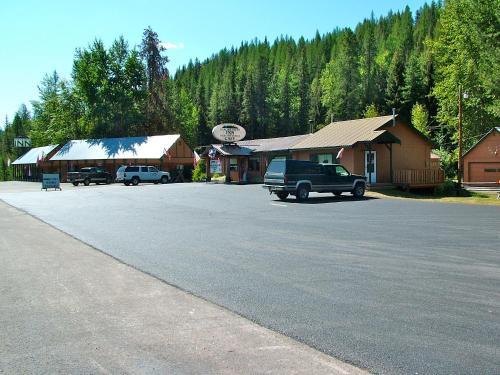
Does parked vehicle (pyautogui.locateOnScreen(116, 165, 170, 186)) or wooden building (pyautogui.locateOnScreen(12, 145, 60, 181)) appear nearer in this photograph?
parked vehicle (pyautogui.locateOnScreen(116, 165, 170, 186))

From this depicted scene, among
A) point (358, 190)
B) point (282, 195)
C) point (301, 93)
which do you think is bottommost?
point (282, 195)

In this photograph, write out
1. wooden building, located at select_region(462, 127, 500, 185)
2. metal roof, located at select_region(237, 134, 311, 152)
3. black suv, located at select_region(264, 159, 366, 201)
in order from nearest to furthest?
black suv, located at select_region(264, 159, 366, 201), metal roof, located at select_region(237, 134, 311, 152), wooden building, located at select_region(462, 127, 500, 185)

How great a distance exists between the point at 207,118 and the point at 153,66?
3160 centimetres

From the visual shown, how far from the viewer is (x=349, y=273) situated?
8484mm

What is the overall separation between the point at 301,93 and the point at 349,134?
233 ft

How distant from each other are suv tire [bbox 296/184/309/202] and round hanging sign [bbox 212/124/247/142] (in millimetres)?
23128

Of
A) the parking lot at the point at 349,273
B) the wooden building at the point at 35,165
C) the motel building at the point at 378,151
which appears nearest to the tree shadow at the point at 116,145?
the wooden building at the point at 35,165

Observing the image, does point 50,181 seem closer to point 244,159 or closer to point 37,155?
point 244,159

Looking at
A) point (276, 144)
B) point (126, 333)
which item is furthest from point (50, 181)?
point (126, 333)

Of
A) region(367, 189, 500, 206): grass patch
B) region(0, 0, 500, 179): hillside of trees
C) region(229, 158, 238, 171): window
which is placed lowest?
region(367, 189, 500, 206): grass patch

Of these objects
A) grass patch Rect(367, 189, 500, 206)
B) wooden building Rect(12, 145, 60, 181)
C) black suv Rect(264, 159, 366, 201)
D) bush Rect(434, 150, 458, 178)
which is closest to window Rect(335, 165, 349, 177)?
black suv Rect(264, 159, 366, 201)

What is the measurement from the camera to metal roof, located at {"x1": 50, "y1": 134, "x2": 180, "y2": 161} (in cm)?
5844

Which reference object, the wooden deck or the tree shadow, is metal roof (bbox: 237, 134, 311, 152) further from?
the tree shadow

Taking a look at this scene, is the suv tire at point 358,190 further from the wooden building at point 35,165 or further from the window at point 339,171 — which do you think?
the wooden building at point 35,165
